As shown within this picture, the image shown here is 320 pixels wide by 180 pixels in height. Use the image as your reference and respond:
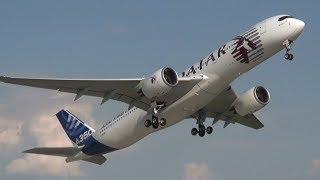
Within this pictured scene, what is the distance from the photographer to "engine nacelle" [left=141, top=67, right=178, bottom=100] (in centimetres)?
3859

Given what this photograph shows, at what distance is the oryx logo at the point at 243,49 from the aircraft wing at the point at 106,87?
271cm

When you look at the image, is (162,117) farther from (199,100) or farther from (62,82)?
(62,82)

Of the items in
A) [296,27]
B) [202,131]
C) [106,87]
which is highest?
[296,27]

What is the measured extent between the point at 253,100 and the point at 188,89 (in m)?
6.19

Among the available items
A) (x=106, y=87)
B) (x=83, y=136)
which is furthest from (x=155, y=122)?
(x=83, y=136)

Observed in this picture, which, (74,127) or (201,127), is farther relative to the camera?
(74,127)

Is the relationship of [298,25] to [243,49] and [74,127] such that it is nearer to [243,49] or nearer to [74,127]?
[243,49]

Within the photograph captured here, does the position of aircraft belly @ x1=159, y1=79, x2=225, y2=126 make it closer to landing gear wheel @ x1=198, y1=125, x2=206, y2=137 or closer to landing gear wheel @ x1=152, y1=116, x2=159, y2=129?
landing gear wheel @ x1=152, y1=116, x2=159, y2=129

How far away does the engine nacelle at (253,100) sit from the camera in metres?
44.5

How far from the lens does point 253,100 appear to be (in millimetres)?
44531

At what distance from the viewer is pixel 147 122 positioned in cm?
4288

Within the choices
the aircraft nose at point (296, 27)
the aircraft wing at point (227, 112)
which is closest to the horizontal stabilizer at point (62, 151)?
the aircraft wing at point (227, 112)

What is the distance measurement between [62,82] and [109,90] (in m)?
3.26

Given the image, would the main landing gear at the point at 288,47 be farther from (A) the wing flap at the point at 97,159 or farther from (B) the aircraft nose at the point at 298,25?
(A) the wing flap at the point at 97,159
